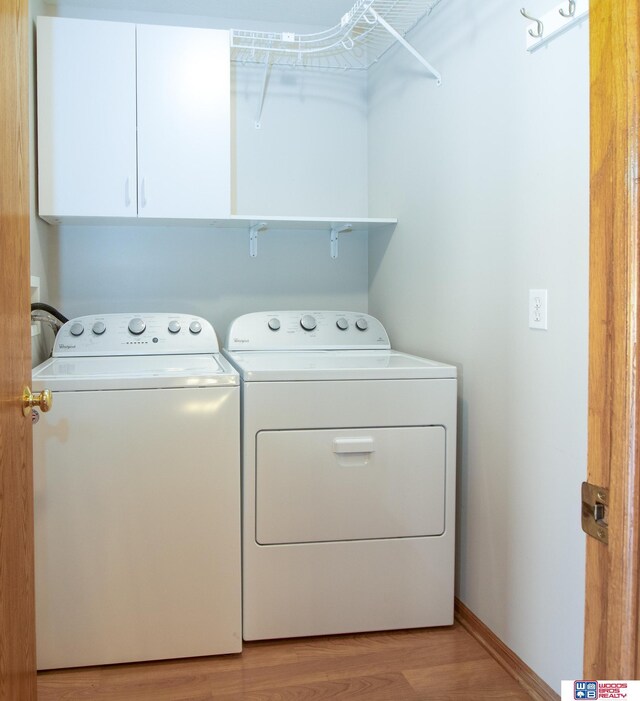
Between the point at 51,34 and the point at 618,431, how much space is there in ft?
8.00

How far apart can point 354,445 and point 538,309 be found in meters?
0.67

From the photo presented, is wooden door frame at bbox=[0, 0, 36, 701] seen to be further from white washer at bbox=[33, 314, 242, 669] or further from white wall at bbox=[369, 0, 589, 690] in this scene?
white wall at bbox=[369, 0, 589, 690]

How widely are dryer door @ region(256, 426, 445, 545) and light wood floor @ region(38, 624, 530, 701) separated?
1.07 feet

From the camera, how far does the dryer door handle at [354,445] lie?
6.79ft

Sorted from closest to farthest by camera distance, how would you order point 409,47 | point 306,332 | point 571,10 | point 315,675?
point 571,10 < point 315,675 < point 409,47 < point 306,332

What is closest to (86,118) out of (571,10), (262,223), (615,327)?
(262,223)

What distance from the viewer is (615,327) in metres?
0.72

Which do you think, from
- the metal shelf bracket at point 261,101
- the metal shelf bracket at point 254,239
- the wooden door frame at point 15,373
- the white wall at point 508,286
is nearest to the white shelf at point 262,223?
the metal shelf bracket at point 254,239

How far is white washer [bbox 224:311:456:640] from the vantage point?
2.04 meters

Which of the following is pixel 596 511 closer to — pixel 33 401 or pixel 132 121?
pixel 33 401

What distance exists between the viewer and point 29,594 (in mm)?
1342

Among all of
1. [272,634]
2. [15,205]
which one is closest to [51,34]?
[15,205]

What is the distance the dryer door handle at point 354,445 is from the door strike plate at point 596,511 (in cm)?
131

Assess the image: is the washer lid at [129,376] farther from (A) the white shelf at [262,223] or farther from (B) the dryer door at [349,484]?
(A) the white shelf at [262,223]
